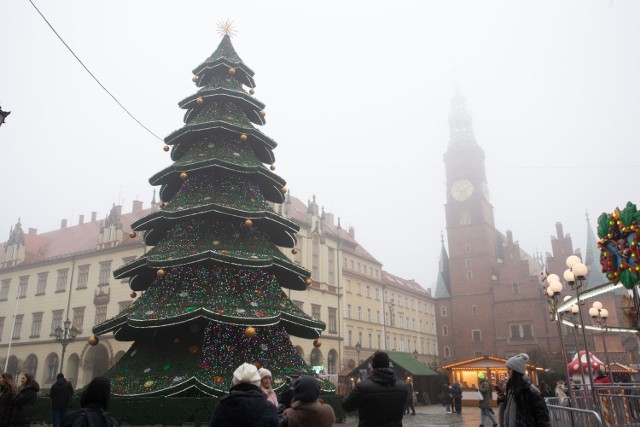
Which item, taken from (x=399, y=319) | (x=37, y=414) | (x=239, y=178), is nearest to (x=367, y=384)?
(x=239, y=178)

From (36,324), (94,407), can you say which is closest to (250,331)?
(94,407)

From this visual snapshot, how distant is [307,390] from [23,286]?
51727 mm

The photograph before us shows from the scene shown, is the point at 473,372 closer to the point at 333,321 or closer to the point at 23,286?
the point at 333,321

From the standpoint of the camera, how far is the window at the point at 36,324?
45281 mm

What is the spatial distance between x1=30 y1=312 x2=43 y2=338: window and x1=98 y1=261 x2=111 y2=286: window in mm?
7951

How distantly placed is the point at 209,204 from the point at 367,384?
8713 millimetres

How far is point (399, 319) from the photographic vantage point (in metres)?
62.4

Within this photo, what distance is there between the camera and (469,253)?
7162 cm

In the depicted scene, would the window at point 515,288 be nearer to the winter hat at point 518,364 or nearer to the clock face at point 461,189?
the clock face at point 461,189

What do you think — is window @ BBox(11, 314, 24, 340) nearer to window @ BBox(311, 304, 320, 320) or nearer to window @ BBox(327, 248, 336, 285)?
window @ BBox(311, 304, 320, 320)

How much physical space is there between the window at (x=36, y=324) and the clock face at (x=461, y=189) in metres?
56.0

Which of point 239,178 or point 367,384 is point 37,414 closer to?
point 239,178

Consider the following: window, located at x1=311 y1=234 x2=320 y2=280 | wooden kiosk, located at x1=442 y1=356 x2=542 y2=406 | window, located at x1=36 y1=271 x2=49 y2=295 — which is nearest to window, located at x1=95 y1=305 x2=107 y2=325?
window, located at x1=36 y1=271 x2=49 y2=295

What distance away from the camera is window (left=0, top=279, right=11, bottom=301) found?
49506 mm
